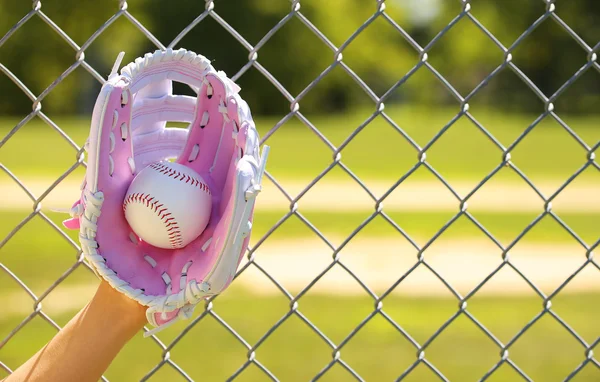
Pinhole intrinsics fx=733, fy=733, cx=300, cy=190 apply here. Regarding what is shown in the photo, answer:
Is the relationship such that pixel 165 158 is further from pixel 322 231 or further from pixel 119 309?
pixel 322 231

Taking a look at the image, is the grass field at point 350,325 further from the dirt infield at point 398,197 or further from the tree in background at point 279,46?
the tree in background at point 279,46

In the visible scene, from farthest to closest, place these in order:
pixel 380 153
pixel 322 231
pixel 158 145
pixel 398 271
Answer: pixel 380 153, pixel 322 231, pixel 398 271, pixel 158 145

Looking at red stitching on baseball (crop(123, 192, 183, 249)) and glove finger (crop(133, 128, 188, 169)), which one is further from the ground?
glove finger (crop(133, 128, 188, 169))

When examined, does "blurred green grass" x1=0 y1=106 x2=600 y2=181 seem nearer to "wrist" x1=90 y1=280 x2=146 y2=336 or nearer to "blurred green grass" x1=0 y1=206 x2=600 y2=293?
"blurred green grass" x1=0 y1=206 x2=600 y2=293

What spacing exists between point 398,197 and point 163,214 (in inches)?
293

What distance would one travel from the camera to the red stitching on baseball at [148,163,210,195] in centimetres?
120

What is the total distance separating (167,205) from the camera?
116 cm

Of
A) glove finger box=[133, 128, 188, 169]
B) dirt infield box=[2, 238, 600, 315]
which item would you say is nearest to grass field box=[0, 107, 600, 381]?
dirt infield box=[2, 238, 600, 315]

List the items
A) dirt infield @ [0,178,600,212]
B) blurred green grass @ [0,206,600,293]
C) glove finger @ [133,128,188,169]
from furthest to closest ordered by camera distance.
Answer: dirt infield @ [0,178,600,212] < blurred green grass @ [0,206,600,293] < glove finger @ [133,128,188,169]

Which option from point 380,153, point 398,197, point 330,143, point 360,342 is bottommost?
point 360,342

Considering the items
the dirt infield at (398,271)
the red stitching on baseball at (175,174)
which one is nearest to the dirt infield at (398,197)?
the dirt infield at (398,271)

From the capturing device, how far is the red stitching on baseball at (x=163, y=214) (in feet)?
3.83

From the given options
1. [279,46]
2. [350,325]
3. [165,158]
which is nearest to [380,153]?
[350,325]

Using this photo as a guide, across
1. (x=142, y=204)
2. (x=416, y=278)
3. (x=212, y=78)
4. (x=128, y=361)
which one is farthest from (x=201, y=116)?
(x=416, y=278)
